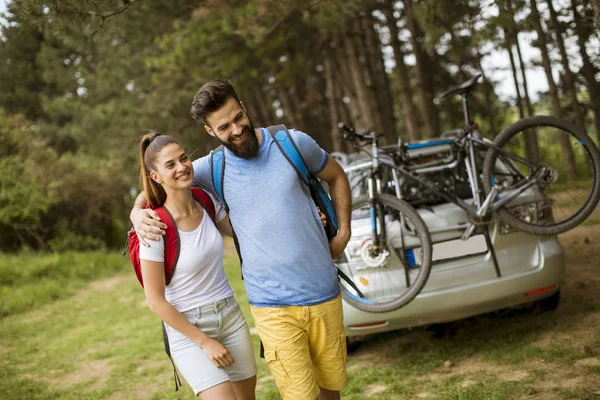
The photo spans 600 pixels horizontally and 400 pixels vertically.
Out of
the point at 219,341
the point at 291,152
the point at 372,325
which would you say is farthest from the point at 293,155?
the point at 372,325

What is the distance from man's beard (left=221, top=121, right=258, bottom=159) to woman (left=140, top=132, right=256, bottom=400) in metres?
0.23

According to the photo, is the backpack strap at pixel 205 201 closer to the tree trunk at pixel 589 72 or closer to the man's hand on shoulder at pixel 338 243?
the man's hand on shoulder at pixel 338 243

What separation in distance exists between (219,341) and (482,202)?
2538 millimetres

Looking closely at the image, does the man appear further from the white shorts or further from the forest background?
the forest background

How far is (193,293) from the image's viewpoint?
2.85 m

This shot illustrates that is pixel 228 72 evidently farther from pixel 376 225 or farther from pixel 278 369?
A: pixel 278 369

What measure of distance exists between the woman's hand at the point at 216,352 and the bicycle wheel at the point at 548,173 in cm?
263

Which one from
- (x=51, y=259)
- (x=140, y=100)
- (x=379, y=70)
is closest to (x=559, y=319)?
(x=51, y=259)

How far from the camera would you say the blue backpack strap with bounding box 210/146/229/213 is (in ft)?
9.68

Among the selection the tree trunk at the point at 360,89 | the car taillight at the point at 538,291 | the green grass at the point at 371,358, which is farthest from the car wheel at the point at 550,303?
the tree trunk at the point at 360,89

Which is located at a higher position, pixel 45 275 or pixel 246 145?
pixel 246 145

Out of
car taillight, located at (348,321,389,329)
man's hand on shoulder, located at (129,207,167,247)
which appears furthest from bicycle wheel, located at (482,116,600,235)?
man's hand on shoulder, located at (129,207,167,247)

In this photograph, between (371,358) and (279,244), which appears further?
(371,358)

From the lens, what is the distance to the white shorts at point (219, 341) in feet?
8.94
